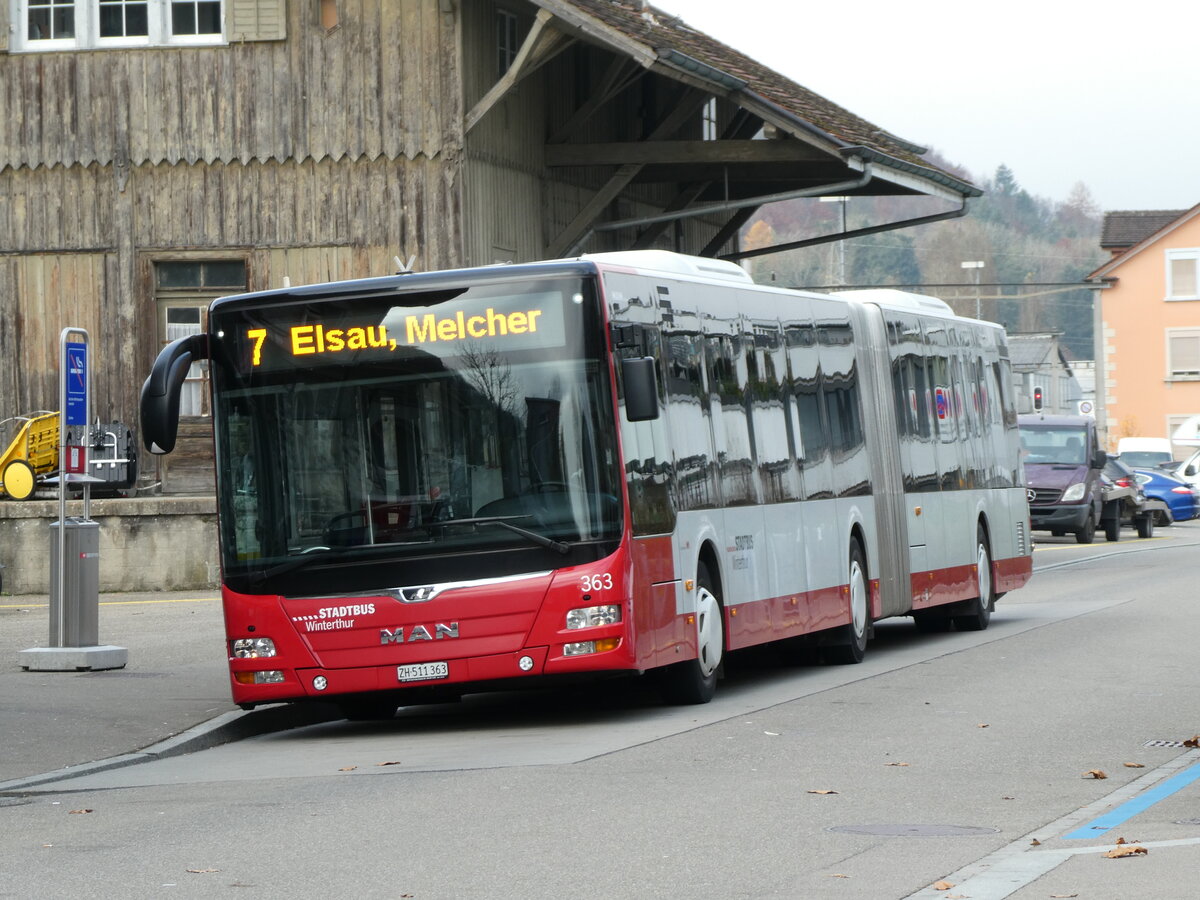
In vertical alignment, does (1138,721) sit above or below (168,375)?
below

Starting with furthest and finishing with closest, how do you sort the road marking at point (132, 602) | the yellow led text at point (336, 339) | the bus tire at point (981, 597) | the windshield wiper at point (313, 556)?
1. the road marking at point (132, 602)
2. the bus tire at point (981, 597)
3. the yellow led text at point (336, 339)
4. the windshield wiper at point (313, 556)

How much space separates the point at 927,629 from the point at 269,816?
13.1 metres

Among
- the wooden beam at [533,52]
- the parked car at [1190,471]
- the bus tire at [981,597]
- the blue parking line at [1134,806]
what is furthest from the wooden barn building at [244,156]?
the parked car at [1190,471]

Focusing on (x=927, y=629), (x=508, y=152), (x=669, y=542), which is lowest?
(x=927, y=629)

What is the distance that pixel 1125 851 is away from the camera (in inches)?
317

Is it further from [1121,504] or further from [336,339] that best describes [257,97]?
[1121,504]

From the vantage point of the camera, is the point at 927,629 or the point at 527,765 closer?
the point at 527,765

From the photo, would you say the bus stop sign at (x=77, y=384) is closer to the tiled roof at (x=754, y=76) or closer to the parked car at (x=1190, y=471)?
the tiled roof at (x=754, y=76)

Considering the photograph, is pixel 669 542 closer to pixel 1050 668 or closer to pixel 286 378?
pixel 286 378

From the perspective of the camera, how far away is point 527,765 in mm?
11133

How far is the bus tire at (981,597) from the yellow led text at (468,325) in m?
9.47

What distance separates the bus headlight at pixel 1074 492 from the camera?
39.7m

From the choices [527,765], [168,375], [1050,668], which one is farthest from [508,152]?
[527,765]

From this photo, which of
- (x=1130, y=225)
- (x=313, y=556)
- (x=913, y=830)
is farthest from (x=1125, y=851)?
(x=1130, y=225)
